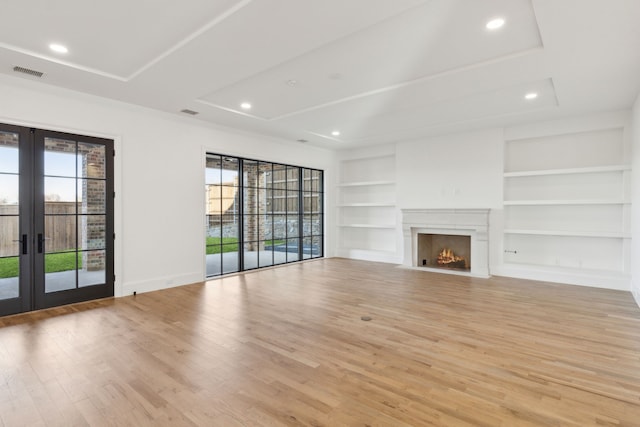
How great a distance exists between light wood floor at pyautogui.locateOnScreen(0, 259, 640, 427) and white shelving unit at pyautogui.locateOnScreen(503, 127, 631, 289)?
4.10ft

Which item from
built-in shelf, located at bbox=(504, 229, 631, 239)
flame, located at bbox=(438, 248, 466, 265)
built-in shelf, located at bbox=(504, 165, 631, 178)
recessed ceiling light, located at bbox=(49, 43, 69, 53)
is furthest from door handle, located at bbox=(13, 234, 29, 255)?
built-in shelf, located at bbox=(504, 165, 631, 178)

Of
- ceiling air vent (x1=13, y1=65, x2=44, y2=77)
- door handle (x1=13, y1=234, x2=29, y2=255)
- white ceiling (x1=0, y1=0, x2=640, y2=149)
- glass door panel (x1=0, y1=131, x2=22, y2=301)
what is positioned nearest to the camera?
white ceiling (x1=0, y1=0, x2=640, y2=149)

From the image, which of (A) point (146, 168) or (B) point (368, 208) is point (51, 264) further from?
(B) point (368, 208)

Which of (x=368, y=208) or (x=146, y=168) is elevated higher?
(x=146, y=168)

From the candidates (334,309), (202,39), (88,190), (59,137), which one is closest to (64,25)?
(202,39)

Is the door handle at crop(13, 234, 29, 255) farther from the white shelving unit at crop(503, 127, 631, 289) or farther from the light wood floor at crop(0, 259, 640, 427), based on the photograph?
the white shelving unit at crop(503, 127, 631, 289)

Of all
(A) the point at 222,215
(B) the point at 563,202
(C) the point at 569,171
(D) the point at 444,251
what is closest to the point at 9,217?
(A) the point at 222,215

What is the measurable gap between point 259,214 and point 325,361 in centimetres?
471

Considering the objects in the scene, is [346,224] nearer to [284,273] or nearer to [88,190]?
[284,273]

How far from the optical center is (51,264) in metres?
4.37

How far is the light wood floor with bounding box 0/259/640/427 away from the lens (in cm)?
210

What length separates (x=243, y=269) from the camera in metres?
6.80

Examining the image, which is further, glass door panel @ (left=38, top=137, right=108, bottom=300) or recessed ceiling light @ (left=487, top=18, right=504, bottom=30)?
glass door panel @ (left=38, top=137, right=108, bottom=300)

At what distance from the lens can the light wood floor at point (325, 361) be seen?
2.10 metres
